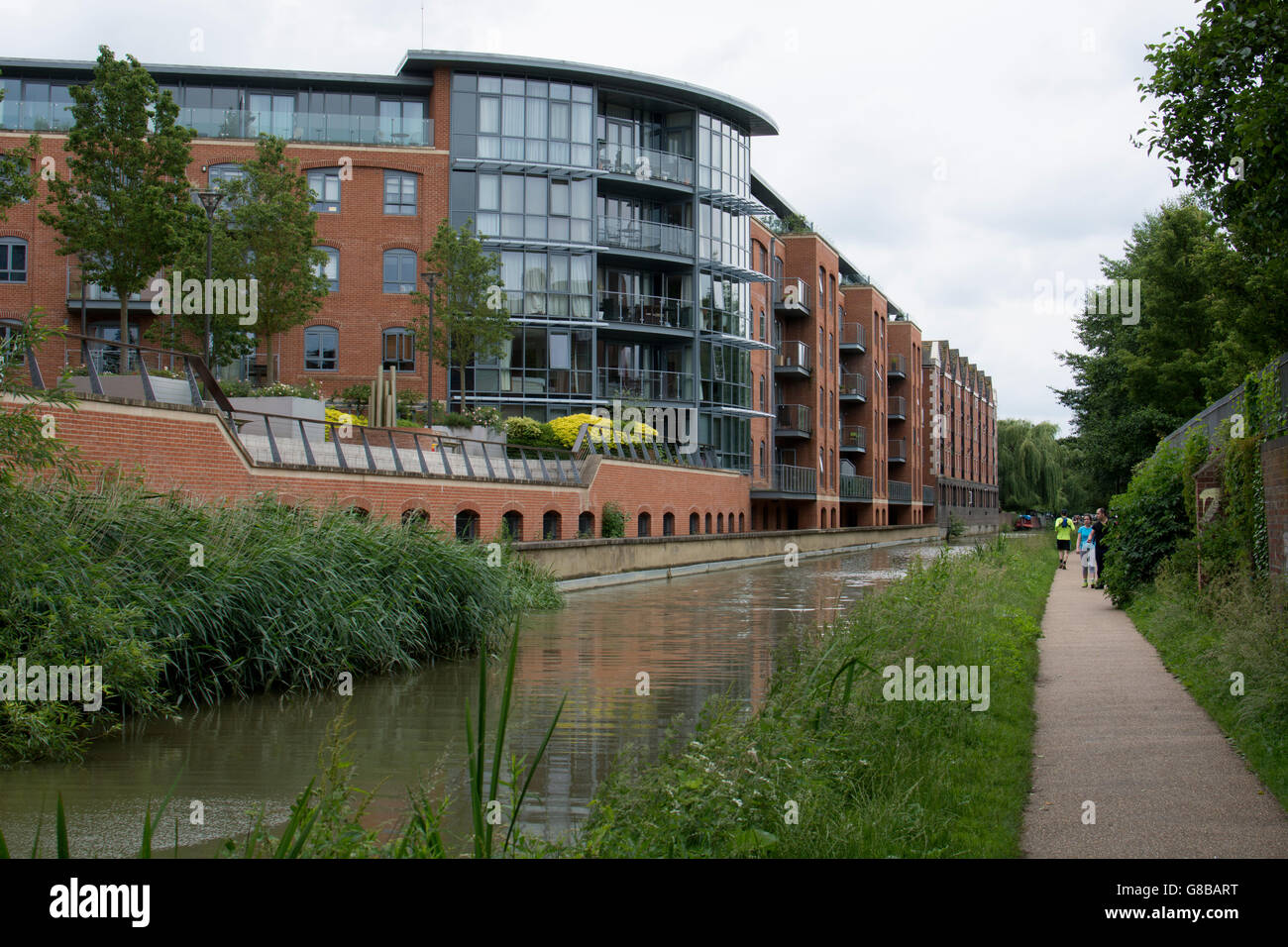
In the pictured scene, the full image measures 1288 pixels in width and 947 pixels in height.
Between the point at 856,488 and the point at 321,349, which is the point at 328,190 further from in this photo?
the point at 856,488

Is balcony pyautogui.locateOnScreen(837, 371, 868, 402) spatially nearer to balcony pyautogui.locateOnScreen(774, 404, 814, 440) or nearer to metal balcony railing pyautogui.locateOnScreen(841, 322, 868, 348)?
metal balcony railing pyautogui.locateOnScreen(841, 322, 868, 348)

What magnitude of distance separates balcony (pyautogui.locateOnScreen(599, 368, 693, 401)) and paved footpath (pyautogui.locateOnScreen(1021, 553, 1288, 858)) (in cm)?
3155

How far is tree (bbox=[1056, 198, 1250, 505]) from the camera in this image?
27.7m

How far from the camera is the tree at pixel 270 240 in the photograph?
29744 mm

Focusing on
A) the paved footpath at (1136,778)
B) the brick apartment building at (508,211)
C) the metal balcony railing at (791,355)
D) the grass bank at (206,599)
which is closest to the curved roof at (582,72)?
the brick apartment building at (508,211)

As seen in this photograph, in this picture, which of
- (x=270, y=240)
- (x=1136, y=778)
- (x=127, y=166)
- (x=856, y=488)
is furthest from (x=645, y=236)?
(x=1136, y=778)

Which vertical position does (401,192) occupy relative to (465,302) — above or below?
above

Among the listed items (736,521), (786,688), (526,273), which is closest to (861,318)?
(736,521)

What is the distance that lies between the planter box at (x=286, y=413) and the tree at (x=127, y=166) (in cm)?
474

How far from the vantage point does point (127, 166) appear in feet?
86.9

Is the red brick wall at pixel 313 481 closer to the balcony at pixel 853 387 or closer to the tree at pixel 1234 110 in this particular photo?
the tree at pixel 1234 110

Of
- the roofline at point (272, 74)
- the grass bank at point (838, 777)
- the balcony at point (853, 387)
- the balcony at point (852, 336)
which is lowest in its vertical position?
the grass bank at point (838, 777)

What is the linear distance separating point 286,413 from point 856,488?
44387 millimetres
